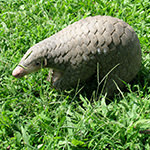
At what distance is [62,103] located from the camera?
263 centimetres

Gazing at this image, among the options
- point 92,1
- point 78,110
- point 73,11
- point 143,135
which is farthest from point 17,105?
point 92,1

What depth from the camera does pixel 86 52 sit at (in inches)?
98.1

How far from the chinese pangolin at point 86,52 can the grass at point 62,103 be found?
0.25m

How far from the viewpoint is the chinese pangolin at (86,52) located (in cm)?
247

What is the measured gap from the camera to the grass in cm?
231

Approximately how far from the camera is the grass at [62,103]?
2.31 metres

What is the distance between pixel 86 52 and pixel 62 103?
1.89 feet

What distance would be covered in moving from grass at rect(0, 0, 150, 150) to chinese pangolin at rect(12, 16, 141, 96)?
25 cm

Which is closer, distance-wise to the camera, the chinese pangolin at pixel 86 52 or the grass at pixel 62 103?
the grass at pixel 62 103

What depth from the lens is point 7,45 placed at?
11.4 ft

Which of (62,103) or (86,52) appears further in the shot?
(62,103)

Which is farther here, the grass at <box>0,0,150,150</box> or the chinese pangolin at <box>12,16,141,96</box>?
the chinese pangolin at <box>12,16,141,96</box>

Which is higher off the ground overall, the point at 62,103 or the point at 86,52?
the point at 86,52

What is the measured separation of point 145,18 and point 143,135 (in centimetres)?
198
